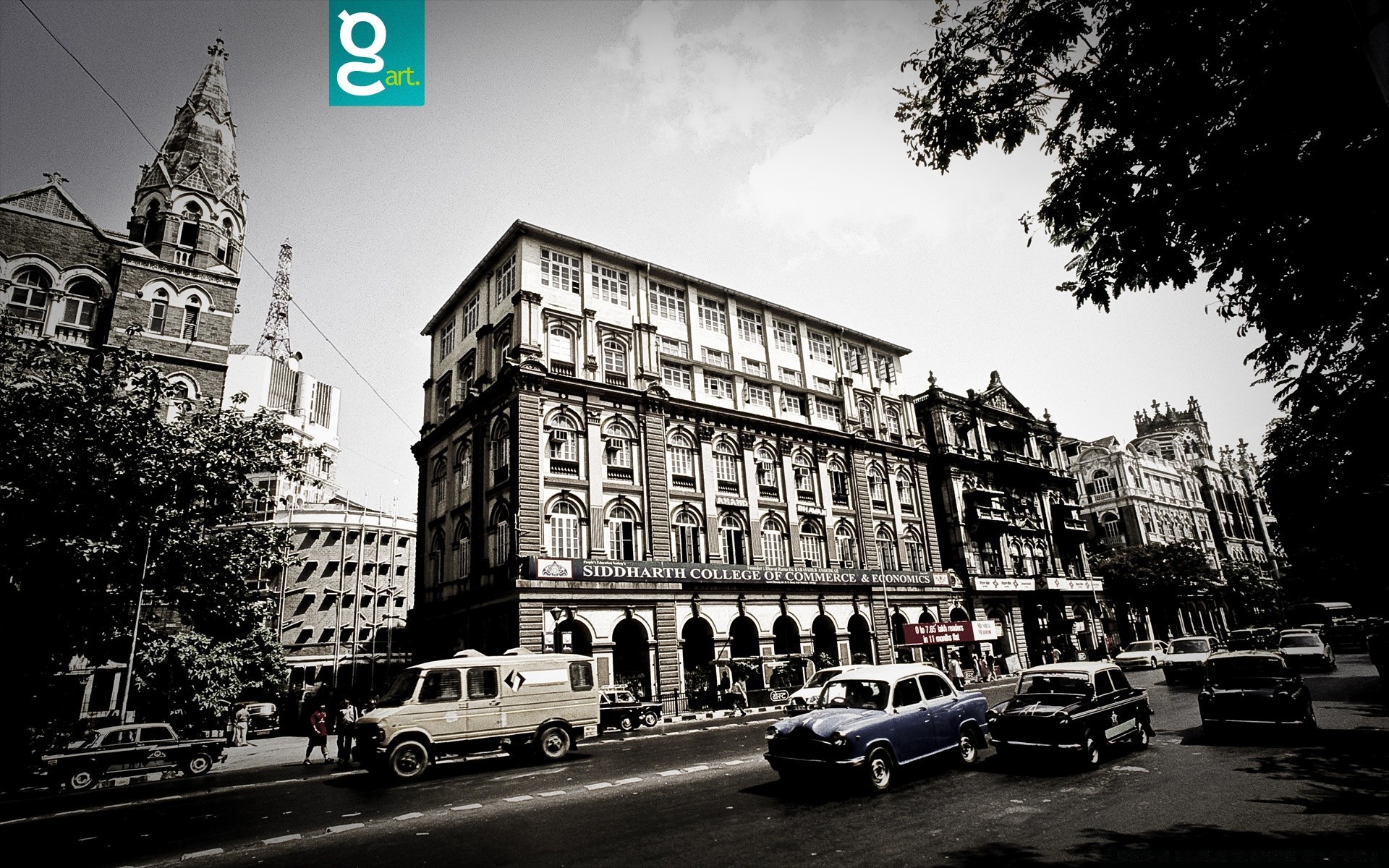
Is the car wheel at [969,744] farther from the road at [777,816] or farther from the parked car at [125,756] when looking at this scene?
the parked car at [125,756]

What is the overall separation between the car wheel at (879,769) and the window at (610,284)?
88.1 ft

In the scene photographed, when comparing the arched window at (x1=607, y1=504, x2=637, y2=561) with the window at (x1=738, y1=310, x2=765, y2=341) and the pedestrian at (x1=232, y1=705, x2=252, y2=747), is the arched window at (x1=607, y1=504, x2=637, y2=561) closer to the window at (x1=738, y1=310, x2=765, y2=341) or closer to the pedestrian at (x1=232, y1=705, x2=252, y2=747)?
the window at (x1=738, y1=310, x2=765, y2=341)

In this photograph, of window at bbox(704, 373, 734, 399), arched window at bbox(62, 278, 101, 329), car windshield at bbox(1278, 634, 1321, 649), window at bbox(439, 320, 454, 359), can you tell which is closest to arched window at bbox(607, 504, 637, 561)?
window at bbox(704, 373, 734, 399)

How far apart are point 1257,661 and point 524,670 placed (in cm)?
1574

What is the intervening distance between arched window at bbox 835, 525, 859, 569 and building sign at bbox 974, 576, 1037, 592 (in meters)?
9.39

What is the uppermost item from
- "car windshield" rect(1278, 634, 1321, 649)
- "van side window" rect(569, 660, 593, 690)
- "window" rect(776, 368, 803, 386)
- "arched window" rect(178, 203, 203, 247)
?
"arched window" rect(178, 203, 203, 247)

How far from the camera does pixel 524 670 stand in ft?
52.2

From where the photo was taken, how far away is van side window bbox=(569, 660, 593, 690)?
16.8m

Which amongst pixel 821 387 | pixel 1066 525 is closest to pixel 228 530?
pixel 821 387

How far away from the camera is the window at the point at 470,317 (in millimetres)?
34719

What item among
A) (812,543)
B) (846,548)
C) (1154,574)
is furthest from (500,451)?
(1154,574)

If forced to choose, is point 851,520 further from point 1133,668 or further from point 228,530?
point 228,530

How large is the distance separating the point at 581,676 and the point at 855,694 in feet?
26.5

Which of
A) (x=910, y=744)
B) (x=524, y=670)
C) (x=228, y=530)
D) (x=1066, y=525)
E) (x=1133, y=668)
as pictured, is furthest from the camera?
(x=1066, y=525)
